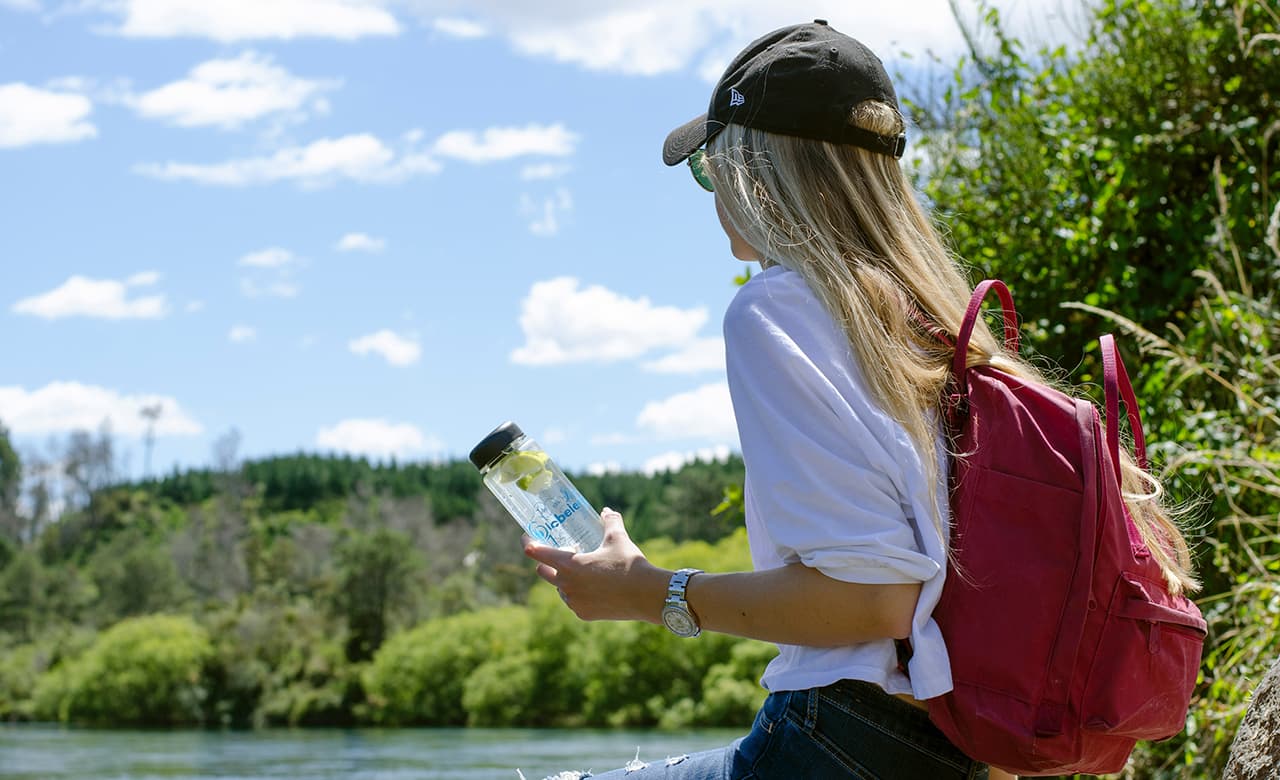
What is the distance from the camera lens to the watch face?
55.1 inches

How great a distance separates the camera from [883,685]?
4.33 feet

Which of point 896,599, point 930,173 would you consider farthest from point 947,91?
point 896,599

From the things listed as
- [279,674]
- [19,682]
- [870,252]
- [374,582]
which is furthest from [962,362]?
[19,682]

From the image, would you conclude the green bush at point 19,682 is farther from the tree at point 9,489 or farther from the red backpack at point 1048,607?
the red backpack at point 1048,607

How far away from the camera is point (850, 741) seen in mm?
1327

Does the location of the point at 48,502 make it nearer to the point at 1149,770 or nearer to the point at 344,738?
the point at 344,738

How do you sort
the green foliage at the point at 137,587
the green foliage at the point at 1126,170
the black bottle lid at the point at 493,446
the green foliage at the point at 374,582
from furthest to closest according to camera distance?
the green foliage at the point at 137,587 < the green foliage at the point at 374,582 < the green foliage at the point at 1126,170 < the black bottle lid at the point at 493,446

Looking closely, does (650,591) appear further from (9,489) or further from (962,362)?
(9,489)

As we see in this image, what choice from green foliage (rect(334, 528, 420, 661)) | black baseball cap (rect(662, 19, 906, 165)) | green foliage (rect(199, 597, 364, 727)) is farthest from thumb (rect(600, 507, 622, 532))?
green foliage (rect(334, 528, 420, 661))

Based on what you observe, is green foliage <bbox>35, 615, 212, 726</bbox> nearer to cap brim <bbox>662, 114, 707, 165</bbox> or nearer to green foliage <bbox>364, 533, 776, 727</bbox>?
green foliage <bbox>364, 533, 776, 727</bbox>

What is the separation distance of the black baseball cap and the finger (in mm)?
541

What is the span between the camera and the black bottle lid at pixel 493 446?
5.60 ft

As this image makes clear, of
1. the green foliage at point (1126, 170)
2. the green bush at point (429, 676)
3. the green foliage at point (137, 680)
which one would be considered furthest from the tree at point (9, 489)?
the green foliage at point (1126, 170)

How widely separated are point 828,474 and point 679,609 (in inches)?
9.8
